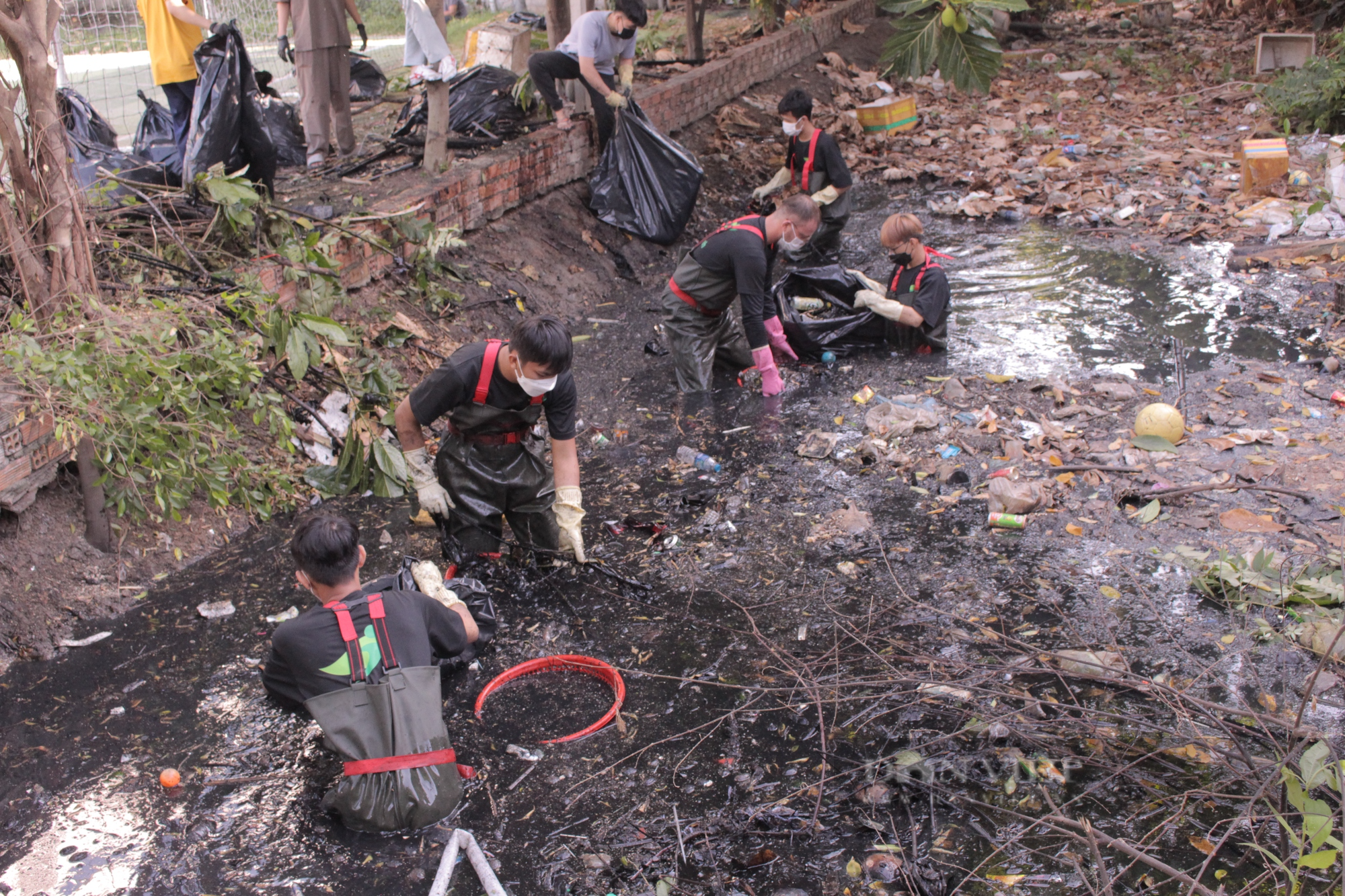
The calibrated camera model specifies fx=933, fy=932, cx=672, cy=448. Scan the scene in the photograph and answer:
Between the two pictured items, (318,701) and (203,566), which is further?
(203,566)

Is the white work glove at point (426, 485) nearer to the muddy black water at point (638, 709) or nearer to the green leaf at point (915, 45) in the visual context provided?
the muddy black water at point (638, 709)

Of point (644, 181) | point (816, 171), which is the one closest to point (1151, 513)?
point (816, 171)

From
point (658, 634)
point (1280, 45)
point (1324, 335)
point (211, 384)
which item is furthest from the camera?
point (1280, 45)

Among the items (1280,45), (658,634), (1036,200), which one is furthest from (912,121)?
(658,634)

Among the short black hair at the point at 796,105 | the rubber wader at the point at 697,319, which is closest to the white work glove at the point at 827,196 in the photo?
the short black hair at the point at 796,105

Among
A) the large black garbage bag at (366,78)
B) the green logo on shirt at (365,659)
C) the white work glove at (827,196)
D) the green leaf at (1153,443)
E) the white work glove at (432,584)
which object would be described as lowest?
the white work glove at (432,584)

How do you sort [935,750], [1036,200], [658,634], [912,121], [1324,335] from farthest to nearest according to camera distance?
[912,121] → [1036,200] → [1324,335] → [658,634] → [935,750]

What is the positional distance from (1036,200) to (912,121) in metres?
2.49

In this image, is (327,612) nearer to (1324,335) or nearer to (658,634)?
(658,634)

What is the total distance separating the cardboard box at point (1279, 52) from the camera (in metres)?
10.9

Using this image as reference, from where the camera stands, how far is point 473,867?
2.45m

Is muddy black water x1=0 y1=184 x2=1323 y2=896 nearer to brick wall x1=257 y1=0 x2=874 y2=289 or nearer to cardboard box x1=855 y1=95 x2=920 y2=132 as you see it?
brick wall x1=257 y1=0 x2=874 y2=289

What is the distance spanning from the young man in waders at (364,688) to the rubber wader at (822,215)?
4.75 metres

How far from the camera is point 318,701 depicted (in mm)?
2412
